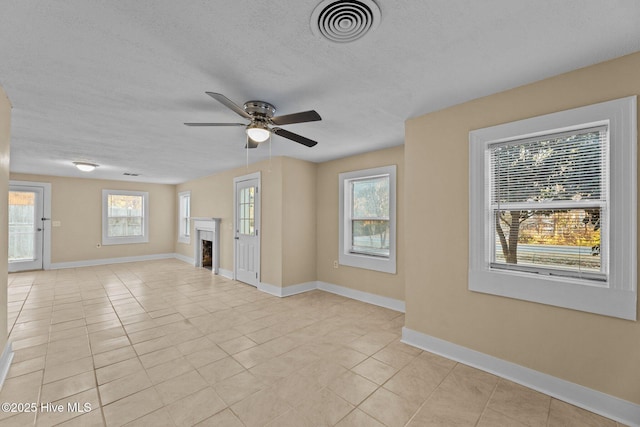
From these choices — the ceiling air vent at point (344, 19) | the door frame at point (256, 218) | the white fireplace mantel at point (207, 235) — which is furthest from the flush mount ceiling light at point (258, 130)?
the white fireplace mantel at point (207, 235)

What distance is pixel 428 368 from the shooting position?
7.79ft

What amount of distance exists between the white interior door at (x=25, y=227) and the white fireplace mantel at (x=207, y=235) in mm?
3352

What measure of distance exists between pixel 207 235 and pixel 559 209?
6.66 m

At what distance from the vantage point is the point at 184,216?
26.4 ft

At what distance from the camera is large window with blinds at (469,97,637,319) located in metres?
1.76

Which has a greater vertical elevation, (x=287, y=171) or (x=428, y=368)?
(x=287, y=171)

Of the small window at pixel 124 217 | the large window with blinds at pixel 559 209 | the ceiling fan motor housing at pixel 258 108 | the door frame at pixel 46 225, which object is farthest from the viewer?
the small window at pixel 124 217

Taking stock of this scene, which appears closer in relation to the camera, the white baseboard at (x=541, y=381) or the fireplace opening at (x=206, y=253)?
the white baseboard at (x=541, y=381)

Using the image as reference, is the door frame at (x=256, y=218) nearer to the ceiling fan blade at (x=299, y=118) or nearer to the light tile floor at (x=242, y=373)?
the light tile floor at (x=242, y=373)

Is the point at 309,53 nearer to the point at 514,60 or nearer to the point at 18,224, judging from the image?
the point at 514,60

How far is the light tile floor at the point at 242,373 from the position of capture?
1.79 meters

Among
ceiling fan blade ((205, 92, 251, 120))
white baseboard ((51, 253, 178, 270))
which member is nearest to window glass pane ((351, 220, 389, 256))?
ceiling fan blade ((205, 92, 251, 120))

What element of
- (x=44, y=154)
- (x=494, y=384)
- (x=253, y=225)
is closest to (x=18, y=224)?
(x=44, y=154)

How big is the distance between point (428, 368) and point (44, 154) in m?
6.28
